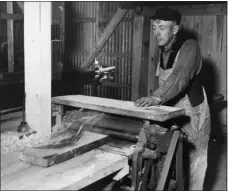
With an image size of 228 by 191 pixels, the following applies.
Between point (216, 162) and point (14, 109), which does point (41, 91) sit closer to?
point (14, 109)

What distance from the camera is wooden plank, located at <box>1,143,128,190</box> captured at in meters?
1.76

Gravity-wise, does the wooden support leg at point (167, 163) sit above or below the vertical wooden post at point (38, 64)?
below

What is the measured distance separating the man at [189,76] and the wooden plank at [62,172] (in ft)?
4.06

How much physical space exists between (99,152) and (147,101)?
2.06 ft

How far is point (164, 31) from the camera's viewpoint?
10.8 ft

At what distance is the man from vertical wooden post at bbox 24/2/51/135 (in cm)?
118

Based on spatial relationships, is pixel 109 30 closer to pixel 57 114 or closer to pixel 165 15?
pixel 165 15

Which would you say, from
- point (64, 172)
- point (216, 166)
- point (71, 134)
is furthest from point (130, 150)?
point (216, 166)

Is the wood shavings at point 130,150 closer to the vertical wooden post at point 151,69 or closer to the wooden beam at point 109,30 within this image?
the vertical wooden post at point 151,69

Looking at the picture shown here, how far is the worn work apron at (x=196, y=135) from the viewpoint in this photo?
3344 millimetres

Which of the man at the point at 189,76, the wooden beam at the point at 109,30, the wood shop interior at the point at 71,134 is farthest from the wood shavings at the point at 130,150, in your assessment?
the wooden beam at the point at 109,30

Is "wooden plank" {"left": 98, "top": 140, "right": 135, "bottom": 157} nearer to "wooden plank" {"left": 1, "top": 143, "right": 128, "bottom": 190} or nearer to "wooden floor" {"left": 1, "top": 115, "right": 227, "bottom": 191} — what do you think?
"wooden plank" {"left": 1, "top": 143, "right": 128, "bottom": 190}

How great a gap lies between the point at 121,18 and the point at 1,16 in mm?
2891

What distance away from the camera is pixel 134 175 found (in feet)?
7.74
